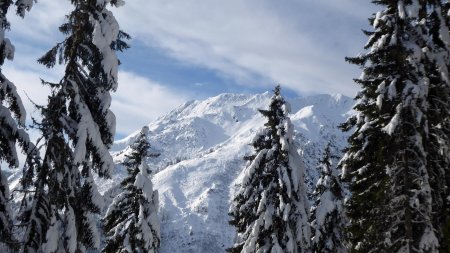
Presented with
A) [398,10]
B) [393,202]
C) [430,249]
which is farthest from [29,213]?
[398,10]

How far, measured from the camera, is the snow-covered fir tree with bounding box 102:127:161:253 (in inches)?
822

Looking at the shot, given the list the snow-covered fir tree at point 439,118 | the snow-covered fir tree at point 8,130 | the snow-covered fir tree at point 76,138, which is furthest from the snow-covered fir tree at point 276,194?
the snow-covered fir tree at point 8,130

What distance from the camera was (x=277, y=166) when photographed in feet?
68.2

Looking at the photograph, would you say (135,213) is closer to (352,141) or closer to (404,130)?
(352,141)

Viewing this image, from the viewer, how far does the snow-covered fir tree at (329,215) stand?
82.8ft

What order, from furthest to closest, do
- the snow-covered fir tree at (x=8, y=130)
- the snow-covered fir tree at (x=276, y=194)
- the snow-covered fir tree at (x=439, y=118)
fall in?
the snow-covered fir tree at (x=276, y=194)
the snow-covered fir tree at (x=439, y=118)
the snow-covered fir tree at (x=8, y=130)

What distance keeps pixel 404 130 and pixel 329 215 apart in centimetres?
1253

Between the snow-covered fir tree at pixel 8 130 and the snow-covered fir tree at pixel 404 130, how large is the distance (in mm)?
9835

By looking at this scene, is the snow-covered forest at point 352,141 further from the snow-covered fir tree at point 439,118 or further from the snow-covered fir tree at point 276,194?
the snow-covered fir tree at point 276,194

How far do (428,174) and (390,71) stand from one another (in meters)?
3.31

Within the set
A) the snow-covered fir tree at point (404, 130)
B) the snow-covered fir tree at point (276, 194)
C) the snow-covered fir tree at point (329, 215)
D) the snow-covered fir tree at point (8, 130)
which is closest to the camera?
the snow-covered fir tree at point (8, 130)

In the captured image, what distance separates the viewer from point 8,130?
11930 millimetres

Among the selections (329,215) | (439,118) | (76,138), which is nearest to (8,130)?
(76,138)

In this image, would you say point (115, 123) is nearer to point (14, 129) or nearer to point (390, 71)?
point (14, 129)
